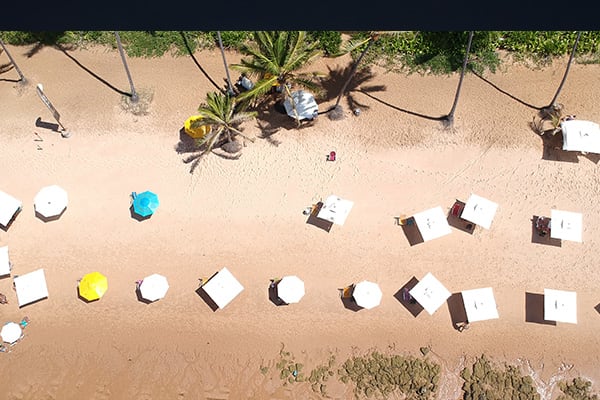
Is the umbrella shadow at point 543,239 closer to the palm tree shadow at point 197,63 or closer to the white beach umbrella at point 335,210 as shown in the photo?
the white beach umbrella at point 335,210

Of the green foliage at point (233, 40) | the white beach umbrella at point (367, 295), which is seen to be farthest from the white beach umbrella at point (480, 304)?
the green foliage at point (233, 40)

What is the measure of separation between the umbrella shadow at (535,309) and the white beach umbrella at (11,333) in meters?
19.6

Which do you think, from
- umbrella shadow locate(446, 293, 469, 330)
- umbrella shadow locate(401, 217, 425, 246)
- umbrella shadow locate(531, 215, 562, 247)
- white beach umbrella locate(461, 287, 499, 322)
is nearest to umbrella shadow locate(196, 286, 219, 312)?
umbrella shadow locate(401, 217, 425, 246)

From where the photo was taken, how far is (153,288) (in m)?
18.6

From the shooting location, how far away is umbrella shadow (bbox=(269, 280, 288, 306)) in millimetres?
18750

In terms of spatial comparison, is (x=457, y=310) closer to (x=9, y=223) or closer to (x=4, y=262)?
(x=4, y=262)

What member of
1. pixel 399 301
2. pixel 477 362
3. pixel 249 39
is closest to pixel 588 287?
pixel 477 362

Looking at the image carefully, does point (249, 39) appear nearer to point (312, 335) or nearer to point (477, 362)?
point (312, 335)

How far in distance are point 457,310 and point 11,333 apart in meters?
17.2

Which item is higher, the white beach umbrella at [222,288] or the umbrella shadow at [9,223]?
the umbrella shadow at [9,223]

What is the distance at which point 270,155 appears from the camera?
21.3m

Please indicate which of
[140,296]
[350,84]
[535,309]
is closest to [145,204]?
[140,296]

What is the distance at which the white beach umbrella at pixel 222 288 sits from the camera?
1848 cm

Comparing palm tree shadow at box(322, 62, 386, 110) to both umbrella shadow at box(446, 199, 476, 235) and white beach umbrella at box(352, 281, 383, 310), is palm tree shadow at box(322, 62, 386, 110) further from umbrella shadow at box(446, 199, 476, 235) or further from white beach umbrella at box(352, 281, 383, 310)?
white beach umbrella at box(352, 281, 383, 310)
